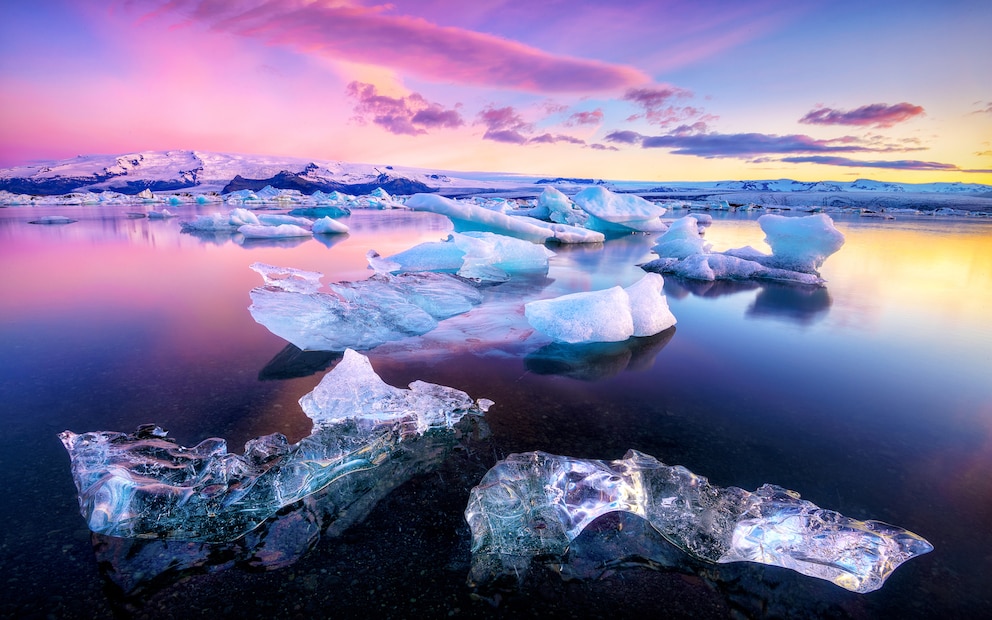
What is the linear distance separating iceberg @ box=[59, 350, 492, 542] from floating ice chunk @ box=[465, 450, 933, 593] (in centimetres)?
68

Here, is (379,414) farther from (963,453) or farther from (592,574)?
(963,453)

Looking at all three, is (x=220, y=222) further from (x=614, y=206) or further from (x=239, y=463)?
(x=239, y=463)

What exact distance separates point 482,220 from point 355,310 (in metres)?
7.03

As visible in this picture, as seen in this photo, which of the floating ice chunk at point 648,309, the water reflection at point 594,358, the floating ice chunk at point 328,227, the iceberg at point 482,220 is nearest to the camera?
the water reflection at point 594,358

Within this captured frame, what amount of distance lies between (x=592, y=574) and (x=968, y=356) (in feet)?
15.0

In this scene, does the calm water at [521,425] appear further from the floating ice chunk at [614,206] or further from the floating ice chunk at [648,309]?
the floating ice chunk at [614,206]

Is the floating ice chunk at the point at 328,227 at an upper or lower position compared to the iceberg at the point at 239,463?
upper

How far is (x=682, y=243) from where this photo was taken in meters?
9.57

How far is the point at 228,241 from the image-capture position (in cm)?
1166

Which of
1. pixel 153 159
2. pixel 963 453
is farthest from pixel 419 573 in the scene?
pixel 153 159

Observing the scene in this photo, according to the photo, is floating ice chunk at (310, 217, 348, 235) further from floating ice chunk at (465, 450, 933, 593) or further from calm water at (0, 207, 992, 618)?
floating ice chunk at (465, 450, 933, 593)

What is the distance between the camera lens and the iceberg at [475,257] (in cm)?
759

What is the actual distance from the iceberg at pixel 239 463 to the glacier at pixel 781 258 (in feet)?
21.4

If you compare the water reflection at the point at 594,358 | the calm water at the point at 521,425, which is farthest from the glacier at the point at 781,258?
the water reflection at the point at 594,358
